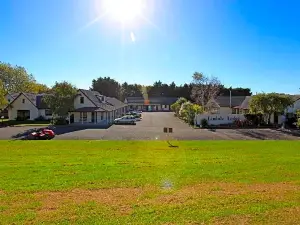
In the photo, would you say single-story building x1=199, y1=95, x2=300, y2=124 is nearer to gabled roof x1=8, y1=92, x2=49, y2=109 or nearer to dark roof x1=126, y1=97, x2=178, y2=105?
gabled roof x1=8, y1=92, x2=49, y2=109

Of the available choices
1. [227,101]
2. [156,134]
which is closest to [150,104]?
[227,101]

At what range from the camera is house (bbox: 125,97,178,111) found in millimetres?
133375

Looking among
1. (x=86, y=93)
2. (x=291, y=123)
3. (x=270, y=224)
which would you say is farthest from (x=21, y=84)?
(x=270, y=224)

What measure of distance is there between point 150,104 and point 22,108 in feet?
244

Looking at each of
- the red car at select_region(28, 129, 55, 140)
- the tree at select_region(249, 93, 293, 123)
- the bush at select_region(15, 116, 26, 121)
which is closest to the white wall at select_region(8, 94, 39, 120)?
the bush at select_region(15, 116, 26, 121)

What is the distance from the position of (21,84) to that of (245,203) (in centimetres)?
9008

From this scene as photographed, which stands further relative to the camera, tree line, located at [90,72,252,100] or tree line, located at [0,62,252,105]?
tree line, located at [90,72,252,100]

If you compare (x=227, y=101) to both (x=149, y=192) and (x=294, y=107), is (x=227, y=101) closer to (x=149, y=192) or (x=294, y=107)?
(x=294, y=107)

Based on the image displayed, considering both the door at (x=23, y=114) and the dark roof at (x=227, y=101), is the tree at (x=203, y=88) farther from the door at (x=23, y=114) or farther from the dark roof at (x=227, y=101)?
the door at (x=23, y=114)

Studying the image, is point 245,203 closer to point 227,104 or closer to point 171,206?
point 171,206

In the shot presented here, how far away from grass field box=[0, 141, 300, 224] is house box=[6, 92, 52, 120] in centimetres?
4902

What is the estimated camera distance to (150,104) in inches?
5295

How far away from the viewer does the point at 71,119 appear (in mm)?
57031

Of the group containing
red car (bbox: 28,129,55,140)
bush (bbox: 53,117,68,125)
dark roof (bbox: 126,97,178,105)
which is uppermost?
dark roof (bbox: 126,97,178,105)
